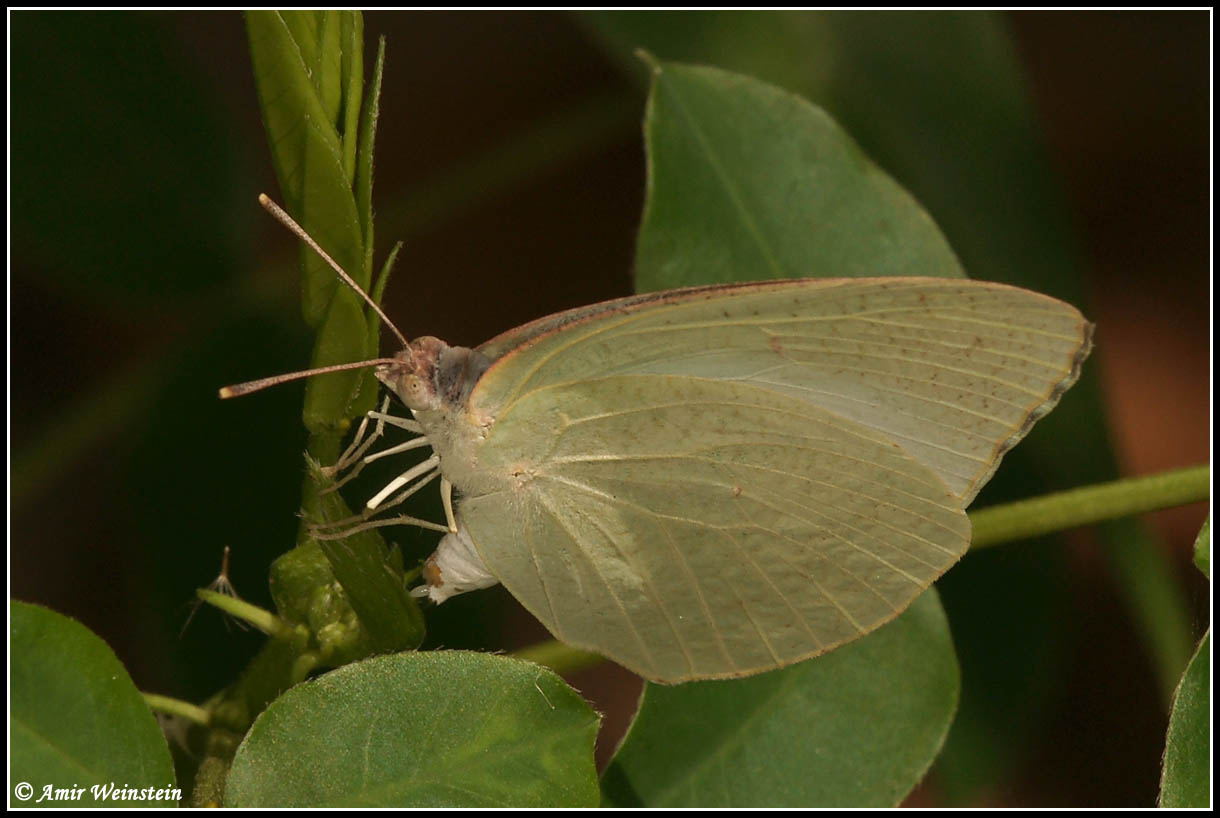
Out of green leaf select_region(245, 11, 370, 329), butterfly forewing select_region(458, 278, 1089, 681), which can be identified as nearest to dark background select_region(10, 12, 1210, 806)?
butterfly forewing select_region(458, 278, 1089, 681)

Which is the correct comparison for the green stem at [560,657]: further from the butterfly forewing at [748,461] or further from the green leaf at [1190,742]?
the green leaf at [1190,742]

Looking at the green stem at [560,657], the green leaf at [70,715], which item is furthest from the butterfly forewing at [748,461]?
the green leaf at [70,715]

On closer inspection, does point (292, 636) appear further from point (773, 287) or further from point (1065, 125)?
point (1065, 125)

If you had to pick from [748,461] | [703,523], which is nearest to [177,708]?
[703,523]

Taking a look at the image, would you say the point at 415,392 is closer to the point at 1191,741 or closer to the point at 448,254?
the point at 1191,741

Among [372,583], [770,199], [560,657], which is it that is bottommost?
[560,657]

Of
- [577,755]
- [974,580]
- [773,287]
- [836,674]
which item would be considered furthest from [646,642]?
[974,580]

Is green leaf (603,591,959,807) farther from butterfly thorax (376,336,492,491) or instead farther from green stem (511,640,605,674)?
A: butterfly thorax (376,336,492,491)
